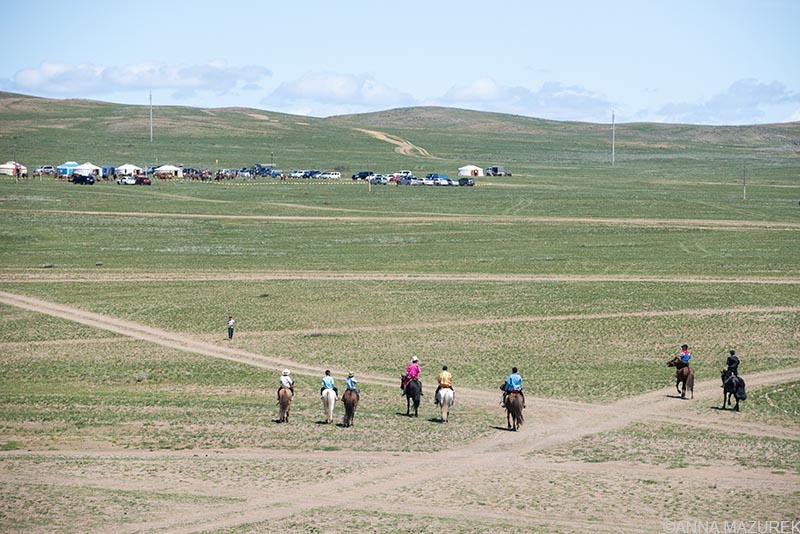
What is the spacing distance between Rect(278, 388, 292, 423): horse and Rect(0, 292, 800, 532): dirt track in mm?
3036

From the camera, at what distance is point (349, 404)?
109ft

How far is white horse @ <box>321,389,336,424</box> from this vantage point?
33719 mm

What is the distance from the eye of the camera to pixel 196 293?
62.1m

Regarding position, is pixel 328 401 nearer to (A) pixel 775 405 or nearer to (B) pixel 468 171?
(A) pixel 775 405

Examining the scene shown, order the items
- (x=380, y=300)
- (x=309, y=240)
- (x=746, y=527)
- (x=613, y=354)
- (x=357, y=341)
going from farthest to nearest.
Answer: (x=309, y=240) → (x=380, y=300) → (x=357, y=341) → (x=613, y=354) → (x=746, y=527)

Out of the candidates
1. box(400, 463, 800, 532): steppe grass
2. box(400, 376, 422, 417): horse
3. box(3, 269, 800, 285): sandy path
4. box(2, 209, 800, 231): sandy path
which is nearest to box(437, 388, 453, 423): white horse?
box(400, 376, 422, 417): horse

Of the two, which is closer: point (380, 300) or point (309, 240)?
point (380, 300)

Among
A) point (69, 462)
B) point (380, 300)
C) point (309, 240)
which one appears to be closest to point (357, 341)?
point (380, 300)

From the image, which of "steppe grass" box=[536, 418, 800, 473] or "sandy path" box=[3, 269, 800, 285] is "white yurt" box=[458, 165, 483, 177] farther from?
"steppe grass" box=[536, 418, 800, 473]

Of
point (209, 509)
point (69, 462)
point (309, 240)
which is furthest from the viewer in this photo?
point (309, 240)

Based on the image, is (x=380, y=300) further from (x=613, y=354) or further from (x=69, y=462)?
(x=69, y=462)

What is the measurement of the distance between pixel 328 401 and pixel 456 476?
23.9ft

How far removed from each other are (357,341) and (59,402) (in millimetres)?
16179

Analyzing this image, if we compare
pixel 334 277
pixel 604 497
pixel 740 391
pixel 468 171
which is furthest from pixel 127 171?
pixel 604 497
